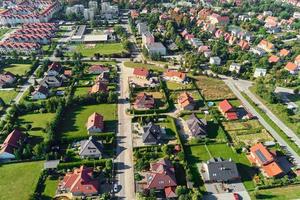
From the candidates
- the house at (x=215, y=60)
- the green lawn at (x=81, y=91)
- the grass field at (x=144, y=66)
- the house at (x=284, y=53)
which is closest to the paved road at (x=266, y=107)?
the house at (x=215, y=60)

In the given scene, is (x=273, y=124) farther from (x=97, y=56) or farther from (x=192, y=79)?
(x=97, y=56)

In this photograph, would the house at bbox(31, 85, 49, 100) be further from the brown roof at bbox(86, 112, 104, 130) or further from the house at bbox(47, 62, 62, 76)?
the brown roof at bbox(86, 112, 104, 130)

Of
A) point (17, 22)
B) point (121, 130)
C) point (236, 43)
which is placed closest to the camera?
point (121, 130)

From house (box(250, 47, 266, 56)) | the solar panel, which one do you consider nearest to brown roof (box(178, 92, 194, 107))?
the solar panel

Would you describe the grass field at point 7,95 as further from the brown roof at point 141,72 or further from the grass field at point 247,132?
the grass field at point 247,132

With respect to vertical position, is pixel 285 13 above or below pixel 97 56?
above

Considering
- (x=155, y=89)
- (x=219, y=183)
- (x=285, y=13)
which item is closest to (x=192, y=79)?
(x=155, y=89)
